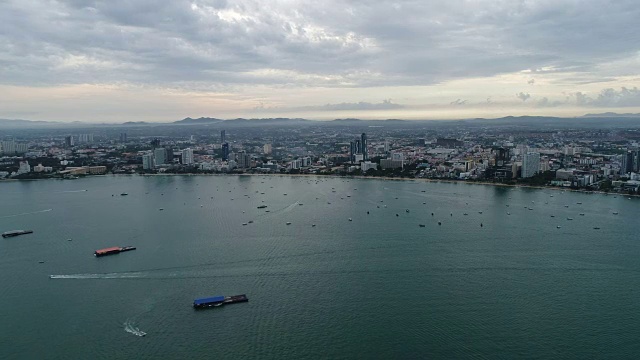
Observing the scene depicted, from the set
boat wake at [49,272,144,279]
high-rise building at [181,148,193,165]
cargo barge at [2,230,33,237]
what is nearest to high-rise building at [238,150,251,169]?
high-rise building at [181,148,193,165]

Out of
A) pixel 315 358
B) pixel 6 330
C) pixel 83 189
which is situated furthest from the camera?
pixel 83 189

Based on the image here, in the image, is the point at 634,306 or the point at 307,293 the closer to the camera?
the point at 634,306

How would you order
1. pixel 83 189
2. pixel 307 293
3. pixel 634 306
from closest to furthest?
pixel 634 306 → pixel 307 293 → pixel 83 189

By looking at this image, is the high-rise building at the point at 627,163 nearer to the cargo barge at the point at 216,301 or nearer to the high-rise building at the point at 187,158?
the cargo barge at the point at 216,301

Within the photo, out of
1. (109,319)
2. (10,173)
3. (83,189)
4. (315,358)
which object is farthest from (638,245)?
(10,173)

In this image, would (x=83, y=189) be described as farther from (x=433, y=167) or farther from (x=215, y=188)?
(x=433, y=167)

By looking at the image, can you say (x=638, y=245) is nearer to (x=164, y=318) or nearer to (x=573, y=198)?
(x=573, y=198)

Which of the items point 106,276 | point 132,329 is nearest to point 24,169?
point 106,276
